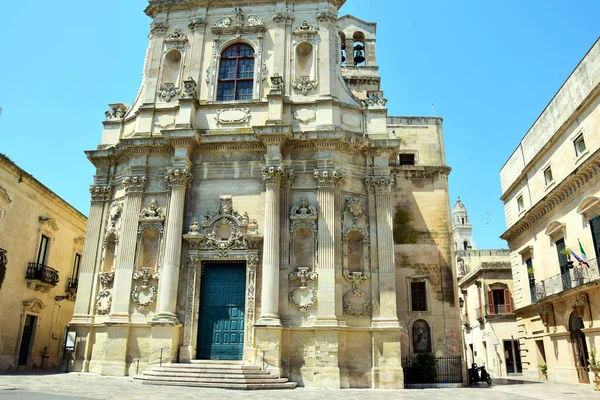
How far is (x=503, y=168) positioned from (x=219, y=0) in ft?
61.2

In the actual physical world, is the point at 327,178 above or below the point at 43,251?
above

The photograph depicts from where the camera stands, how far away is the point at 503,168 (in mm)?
28969

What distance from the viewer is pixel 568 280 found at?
63.1ft

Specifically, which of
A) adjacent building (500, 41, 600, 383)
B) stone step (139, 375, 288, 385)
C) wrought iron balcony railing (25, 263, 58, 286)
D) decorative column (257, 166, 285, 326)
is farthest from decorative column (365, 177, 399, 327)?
wrought iron balcony railing (25, 263, 58, 286)

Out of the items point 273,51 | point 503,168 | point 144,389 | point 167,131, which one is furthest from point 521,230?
point 144,389

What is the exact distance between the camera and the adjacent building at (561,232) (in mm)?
17625

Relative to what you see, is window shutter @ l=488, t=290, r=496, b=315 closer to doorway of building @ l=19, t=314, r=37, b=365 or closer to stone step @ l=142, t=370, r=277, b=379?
stone step @ l=142, t=370, r=277, b=379

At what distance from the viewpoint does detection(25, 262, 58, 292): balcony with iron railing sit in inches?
819

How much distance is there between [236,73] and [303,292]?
30.4 ft

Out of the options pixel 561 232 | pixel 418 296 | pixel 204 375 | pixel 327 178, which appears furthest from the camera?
pixel 418 296

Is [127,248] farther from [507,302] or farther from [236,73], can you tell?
[507,302]

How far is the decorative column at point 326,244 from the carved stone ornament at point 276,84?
3546 millimetres

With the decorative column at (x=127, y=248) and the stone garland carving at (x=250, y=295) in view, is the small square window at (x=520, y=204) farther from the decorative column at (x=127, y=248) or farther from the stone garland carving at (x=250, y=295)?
the decorative column at (x=127, y=248)

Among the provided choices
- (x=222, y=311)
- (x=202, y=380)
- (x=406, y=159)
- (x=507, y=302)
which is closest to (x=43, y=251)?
(x=222, y=311)
